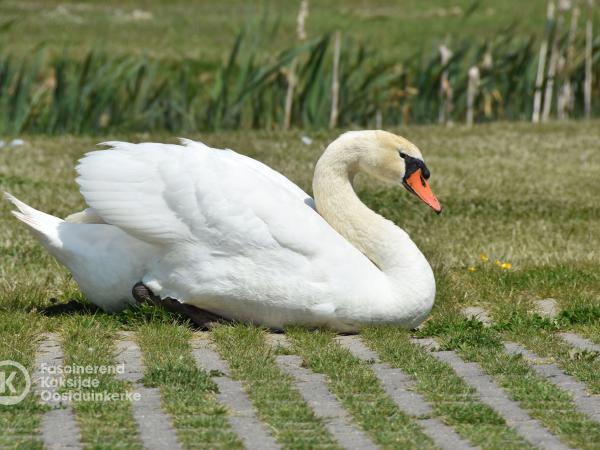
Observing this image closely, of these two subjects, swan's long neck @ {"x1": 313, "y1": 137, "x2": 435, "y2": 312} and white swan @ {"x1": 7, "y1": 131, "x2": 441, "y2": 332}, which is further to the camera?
swan's long neck @ {"x1": 313, "y1": 137, "x2": 435, "y2": 312}

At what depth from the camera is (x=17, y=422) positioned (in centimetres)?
413

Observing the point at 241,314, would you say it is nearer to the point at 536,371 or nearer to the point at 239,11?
the point at 536,371

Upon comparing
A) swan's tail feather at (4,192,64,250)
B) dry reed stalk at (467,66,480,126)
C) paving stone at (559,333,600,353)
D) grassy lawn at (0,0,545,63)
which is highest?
swan's tail feather at (4,192,64,250)

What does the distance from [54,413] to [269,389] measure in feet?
2.79

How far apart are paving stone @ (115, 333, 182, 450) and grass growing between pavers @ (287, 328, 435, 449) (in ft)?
2.26

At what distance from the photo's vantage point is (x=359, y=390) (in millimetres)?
4676

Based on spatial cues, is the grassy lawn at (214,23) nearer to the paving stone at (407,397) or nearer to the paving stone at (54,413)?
the paving stone at (407,397)

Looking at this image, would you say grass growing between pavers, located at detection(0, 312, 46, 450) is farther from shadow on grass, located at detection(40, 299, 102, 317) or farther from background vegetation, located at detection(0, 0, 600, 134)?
background vegetation, located at detection(0, 0, 600, 134)

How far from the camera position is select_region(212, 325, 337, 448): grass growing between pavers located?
4066mm

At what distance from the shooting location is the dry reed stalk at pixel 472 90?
43.1 ft

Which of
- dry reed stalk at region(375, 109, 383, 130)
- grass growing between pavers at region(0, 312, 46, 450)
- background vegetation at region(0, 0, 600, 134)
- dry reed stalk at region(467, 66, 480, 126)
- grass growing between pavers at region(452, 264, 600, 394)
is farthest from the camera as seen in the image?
dry reed stalk at region(375, 109, 383, 130)

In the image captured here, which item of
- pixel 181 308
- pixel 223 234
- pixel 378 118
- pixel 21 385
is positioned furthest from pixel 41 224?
pixel 378 118

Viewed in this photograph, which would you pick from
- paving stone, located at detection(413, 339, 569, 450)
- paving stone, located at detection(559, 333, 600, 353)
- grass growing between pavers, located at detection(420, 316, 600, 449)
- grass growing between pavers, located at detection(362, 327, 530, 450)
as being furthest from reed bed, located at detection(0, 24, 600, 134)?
paving stone, located at detection(413, 339, 569, 450)

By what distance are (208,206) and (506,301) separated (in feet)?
6.10
